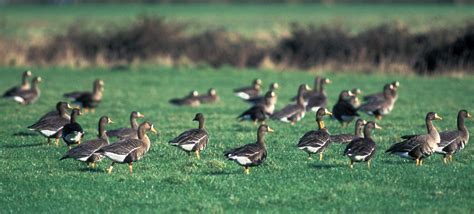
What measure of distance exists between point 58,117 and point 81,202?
22.4 ft

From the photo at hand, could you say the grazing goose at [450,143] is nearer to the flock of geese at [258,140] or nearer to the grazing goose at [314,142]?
the flock of geese at [258,140]

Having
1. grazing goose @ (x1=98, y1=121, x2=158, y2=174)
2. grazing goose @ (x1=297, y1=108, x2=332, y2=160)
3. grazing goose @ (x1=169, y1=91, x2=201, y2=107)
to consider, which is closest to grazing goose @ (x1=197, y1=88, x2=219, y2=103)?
grazing goose @ (x1=169, y1=91, x2=201, y2=107)

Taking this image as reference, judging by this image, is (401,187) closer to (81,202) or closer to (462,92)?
(81,202)

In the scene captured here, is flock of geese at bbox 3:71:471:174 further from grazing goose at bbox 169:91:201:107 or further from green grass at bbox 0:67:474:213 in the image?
grazing goose at bbox 169:91:201:107

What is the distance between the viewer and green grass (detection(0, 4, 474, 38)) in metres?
63.4

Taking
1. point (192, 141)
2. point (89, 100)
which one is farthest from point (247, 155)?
point (89, 100)

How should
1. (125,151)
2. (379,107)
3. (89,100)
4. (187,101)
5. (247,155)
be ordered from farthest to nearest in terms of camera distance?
1. (187,101)
2. (89,100)
3. (379,107)
4. (125,151)
5. (247,155)

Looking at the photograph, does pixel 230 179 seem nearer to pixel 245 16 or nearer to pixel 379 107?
pixel 379 107

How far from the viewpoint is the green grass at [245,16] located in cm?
6344

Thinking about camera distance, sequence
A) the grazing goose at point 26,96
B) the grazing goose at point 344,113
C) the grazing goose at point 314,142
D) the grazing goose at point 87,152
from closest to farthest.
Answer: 1. the grazing goose at point 87,152
2. the grazing goose at point 314,142
3. the grazing goose at point 344,113
4. the grazing goose at point 26,96

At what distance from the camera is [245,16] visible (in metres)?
78.9

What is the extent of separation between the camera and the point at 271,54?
47.1 metres

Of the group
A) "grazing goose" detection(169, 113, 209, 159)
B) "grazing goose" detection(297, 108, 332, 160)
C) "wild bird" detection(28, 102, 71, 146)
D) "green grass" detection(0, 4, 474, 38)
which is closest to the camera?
"grazing goose" detection(297, 108, 332, 160)

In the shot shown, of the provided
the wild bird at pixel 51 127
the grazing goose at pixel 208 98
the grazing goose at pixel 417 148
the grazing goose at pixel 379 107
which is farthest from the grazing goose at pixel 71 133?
the grazing goose at pixel 208 98
